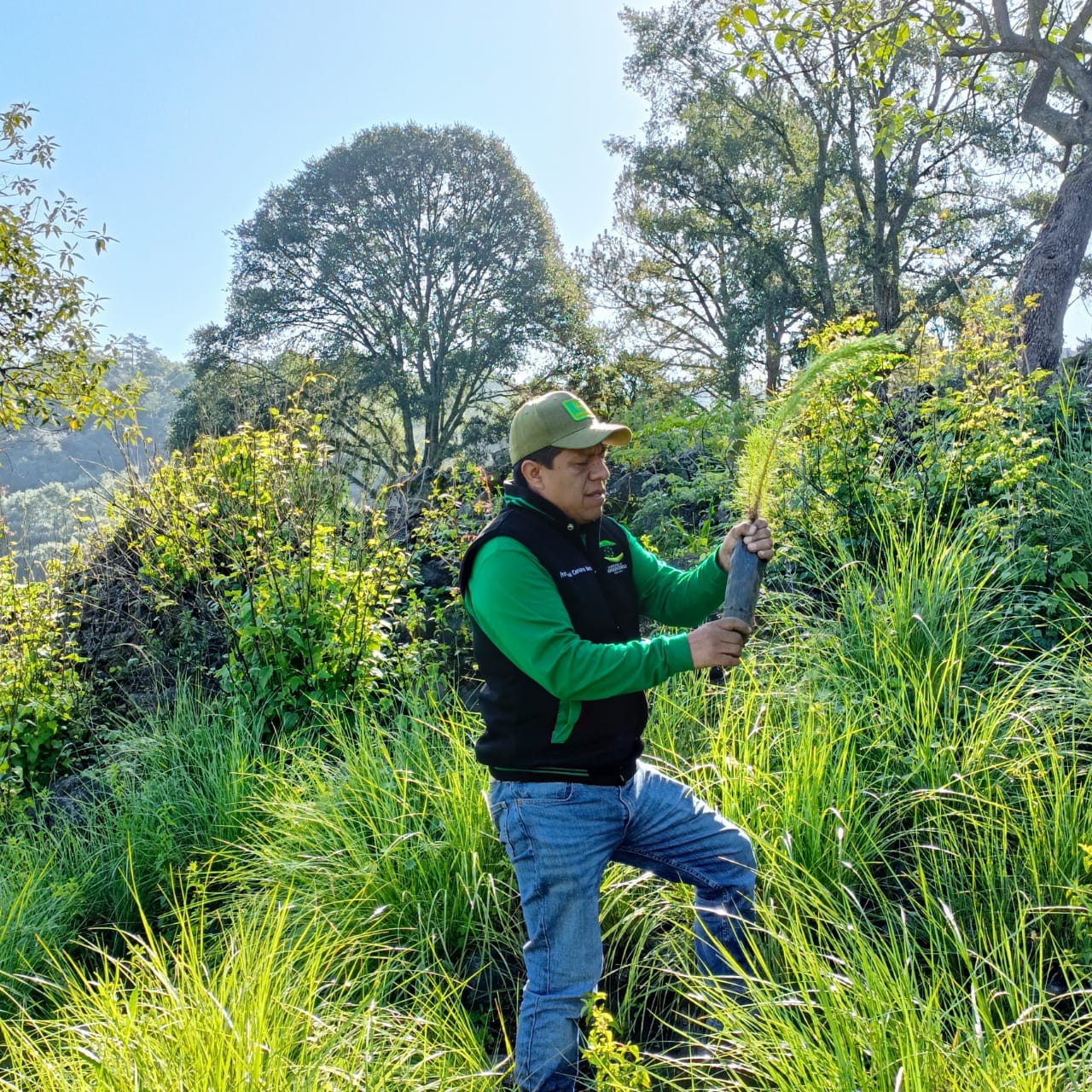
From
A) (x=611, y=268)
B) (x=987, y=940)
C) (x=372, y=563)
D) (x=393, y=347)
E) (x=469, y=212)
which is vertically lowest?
(x=987, y=940)

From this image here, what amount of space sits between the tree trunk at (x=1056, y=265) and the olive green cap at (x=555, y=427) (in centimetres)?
737

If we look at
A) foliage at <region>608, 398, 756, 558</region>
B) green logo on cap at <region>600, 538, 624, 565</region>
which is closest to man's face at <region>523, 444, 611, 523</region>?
green logo on cap at <region>600, 538, 624, 565</region>

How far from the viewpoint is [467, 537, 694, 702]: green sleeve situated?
240 cm

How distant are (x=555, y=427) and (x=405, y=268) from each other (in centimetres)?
2377

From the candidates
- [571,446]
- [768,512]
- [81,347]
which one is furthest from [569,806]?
[81,347]

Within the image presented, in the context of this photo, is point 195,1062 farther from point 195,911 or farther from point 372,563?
point 372,563

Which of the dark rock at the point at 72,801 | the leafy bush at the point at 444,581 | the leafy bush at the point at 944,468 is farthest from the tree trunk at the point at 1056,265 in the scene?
the dark rock at the point at 72,801

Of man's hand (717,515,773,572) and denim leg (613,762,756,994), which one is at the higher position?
man's hand (717,515,773,572)

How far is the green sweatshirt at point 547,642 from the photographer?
7.89ft

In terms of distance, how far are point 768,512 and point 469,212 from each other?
21.8 meters

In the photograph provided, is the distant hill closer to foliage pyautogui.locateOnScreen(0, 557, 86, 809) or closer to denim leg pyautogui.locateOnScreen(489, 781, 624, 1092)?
foliage pyautogui.locateOnScreen(0, 557, 86, 809)

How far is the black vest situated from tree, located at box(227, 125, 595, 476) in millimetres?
22096

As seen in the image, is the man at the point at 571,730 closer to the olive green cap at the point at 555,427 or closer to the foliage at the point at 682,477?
the olive green cap at the point at 555,427

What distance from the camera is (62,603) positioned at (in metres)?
7.38
